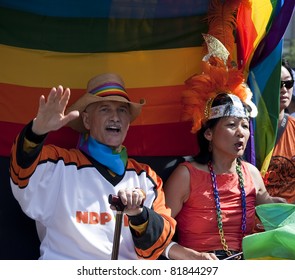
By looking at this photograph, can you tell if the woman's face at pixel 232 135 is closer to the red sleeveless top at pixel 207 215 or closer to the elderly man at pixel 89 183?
the red sleeveless top at pixel 207 215

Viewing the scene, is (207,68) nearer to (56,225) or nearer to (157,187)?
(157,187)

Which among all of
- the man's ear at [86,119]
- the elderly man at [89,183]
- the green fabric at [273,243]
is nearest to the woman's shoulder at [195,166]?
the elderly man at [89,183]

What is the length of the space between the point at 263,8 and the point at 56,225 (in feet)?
6.09

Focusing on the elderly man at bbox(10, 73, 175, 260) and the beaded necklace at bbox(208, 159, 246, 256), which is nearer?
the elderly man at bbox(10, 73, 175, 260)

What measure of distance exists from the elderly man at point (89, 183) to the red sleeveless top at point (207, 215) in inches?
11.8

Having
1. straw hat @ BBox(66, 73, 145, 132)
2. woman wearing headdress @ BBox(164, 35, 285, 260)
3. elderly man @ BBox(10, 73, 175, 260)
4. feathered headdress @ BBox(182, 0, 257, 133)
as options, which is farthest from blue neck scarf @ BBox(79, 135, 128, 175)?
feathered headdress @ BBox(182, 0, 257, 133)

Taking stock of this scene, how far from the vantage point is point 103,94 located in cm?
425

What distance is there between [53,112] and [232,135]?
4.20 ft

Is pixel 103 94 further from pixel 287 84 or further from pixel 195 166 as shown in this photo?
pixel 287 84

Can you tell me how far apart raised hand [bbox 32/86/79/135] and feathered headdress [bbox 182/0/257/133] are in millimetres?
1116

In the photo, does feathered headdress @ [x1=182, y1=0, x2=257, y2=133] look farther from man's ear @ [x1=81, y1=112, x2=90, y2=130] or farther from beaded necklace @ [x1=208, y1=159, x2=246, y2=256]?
man's ear @ [x1=81, y1=112, x2=90, y2=130]

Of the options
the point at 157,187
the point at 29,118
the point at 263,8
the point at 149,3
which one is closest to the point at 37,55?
the point at 29,118

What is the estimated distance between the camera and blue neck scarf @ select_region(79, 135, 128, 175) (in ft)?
13.6

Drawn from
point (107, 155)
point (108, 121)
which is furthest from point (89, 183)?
point (108, 121)
